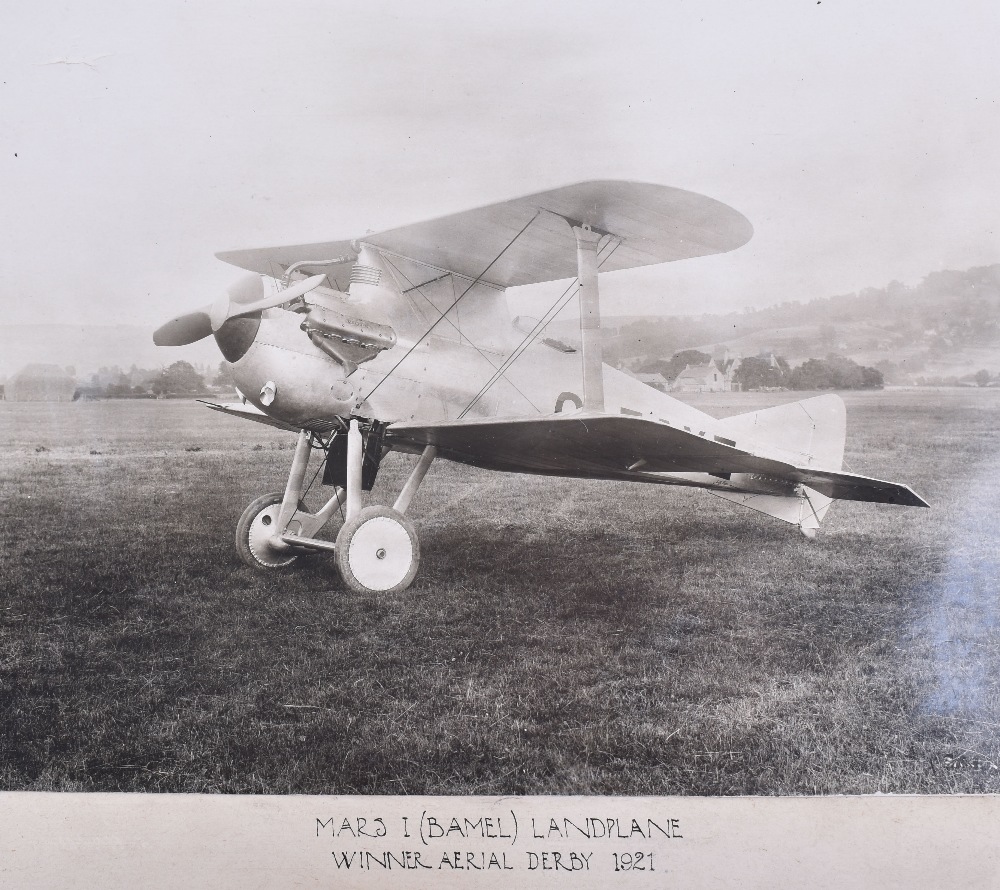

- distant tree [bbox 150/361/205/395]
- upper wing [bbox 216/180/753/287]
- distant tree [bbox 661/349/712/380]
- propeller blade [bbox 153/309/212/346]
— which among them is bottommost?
distant tree [bbox 150/361/205/395]

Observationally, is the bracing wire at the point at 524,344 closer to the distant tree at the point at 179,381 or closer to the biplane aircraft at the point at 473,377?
the biplane aircraft at the point at 473,377

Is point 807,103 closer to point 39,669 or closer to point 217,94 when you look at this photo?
point 217,94

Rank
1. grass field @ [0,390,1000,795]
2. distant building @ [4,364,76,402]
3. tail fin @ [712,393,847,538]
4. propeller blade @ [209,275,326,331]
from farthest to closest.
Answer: tail fin @ [712,393,847,538], distant building @ [4,364,76,402], propeller blade @ [209,275,326,331], grass field @ [0,390,1000,795]

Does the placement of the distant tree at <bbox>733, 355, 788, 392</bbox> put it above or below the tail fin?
above

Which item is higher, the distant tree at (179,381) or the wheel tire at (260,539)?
the distant tree at (179,381)

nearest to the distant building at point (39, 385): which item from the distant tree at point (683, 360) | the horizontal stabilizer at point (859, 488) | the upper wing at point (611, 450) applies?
the upper wing at point (611, 450)

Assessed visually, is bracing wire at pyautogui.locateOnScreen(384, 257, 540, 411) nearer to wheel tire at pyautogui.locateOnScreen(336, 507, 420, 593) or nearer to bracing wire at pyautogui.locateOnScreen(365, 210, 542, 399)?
bracing wire at pyautogui.locateOnScreen(365, 210, 542, 399)

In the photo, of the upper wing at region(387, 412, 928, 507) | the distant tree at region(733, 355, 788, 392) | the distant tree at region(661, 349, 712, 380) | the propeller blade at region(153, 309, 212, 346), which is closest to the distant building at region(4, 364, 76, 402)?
the propeller blade at region(153, 309, 212, 346)
